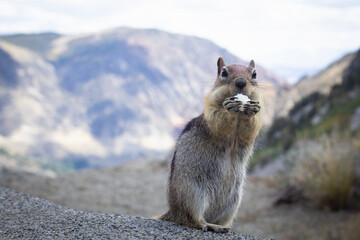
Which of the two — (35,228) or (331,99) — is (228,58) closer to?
(35,228)

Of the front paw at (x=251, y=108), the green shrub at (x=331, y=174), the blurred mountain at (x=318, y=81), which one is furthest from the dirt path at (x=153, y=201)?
the blurred mountain at (x=318, y=81)

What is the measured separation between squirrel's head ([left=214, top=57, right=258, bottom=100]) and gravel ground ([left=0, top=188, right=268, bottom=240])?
1.33 m

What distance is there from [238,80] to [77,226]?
6.35 feet

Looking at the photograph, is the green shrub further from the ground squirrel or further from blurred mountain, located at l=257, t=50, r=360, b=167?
the ground squirrel

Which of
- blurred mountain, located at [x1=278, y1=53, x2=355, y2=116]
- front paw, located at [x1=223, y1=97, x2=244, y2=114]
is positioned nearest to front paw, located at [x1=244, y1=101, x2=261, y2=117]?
front paw, located at [x1=223, y1=97, x2=244, y2=114]

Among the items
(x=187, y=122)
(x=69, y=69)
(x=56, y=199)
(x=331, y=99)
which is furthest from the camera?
(x=69, y=69)

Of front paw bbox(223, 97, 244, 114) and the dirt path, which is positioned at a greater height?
the dirt path

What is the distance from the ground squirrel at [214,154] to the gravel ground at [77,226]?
234mm

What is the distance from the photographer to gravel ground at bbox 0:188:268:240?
10.6 feet

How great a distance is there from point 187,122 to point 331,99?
15.5 metres

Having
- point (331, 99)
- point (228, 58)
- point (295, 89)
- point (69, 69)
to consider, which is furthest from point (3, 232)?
point (295, 89)

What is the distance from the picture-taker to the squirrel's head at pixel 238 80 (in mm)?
3631

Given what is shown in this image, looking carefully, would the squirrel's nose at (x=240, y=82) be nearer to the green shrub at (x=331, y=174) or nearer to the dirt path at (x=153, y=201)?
the dirt path at (x=153, y=201)

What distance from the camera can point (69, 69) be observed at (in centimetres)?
2639
